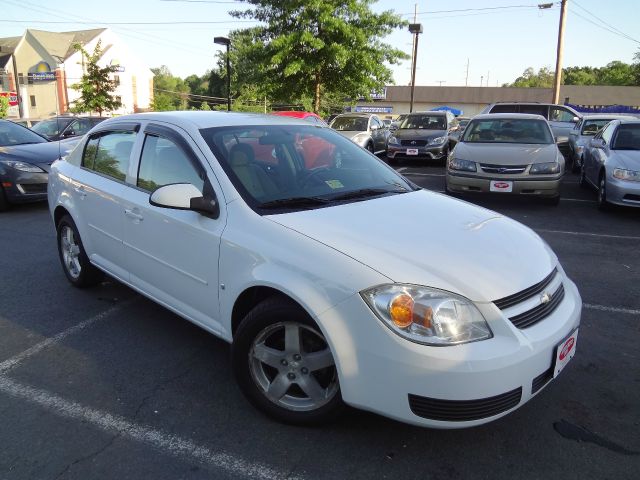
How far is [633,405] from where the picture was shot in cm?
290

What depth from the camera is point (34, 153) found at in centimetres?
869

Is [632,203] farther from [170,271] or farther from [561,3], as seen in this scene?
[561,3]

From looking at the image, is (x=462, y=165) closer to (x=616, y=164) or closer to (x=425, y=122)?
(x=616, y=164)

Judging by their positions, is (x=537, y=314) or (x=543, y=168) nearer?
(x=537, y=314)

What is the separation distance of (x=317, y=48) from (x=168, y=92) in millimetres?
64883

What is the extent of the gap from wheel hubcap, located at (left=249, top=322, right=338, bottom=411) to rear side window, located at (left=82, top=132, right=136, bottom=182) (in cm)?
189

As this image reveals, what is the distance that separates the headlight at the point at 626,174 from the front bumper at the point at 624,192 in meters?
0.05

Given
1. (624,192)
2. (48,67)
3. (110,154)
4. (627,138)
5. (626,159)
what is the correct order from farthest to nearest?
(48,67), (627,138), (626,159), (624,192), (110,154)

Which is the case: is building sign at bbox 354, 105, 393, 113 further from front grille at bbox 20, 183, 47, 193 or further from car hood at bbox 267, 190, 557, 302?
car hood at bbox 267, 190, 557, 302

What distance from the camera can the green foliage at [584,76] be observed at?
3290 inches

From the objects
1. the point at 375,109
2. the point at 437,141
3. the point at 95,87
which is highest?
the point at 95,87

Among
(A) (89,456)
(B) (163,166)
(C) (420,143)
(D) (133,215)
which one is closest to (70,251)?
(D) (133,215)

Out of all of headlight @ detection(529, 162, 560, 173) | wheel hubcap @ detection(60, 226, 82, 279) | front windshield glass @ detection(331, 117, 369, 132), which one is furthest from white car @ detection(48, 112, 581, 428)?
front windshield glass @ detection(331, 117, 369, 132)

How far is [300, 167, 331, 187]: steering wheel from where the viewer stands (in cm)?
326
